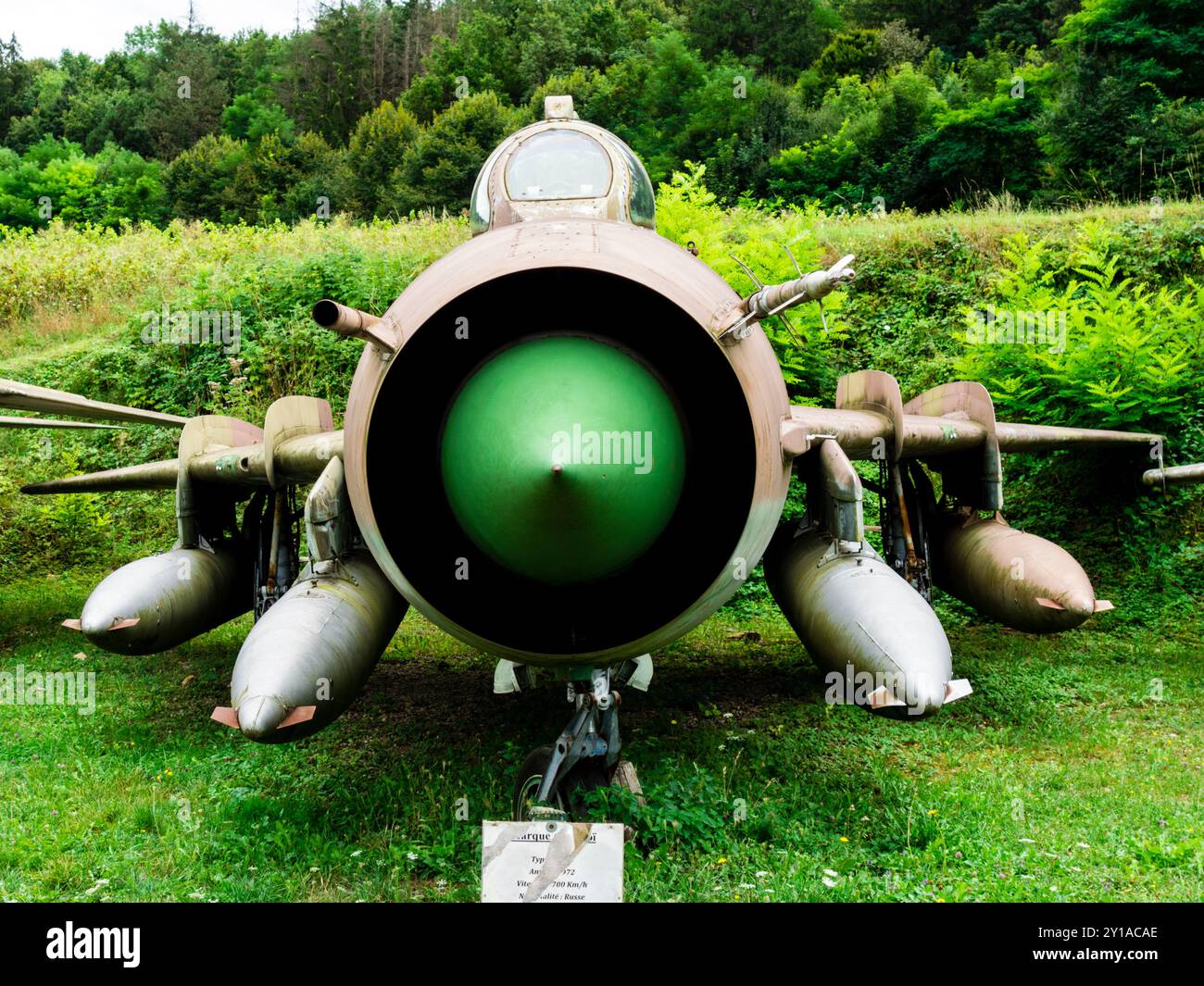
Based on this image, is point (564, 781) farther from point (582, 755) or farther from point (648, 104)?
point (648, 104)

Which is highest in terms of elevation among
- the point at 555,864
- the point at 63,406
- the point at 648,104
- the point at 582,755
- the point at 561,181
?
the point at 648,104

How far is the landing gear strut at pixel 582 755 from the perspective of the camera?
197 inches

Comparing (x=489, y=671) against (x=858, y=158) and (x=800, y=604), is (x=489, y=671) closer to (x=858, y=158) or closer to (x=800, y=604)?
(x=800, y=604)

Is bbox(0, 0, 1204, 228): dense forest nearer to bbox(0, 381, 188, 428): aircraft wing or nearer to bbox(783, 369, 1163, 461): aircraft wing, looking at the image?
bbox(783, 369, 1163, 461): aircraft wing

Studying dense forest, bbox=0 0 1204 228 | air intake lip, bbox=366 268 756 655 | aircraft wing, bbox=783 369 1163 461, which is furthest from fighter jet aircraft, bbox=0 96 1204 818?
dense forest, bbox=0 0 1204 228

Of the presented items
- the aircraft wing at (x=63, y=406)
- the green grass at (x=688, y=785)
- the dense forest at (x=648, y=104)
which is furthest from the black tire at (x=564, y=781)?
the dense forest at (x=648, y=104)

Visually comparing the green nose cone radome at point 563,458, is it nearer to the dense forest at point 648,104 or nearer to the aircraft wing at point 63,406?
the aircraft wing at point 63,406

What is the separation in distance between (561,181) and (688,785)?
3.28 meters

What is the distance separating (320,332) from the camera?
15.3 metres

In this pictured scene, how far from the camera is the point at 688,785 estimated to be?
5715mm

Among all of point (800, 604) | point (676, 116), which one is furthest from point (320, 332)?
point (676, 116)

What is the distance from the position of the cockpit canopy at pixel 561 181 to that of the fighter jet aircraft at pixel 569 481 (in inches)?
0.6

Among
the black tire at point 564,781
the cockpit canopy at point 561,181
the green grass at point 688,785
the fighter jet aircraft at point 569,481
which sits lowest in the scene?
the green grass at point 688,785

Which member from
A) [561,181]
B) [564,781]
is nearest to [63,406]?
[561,181]
